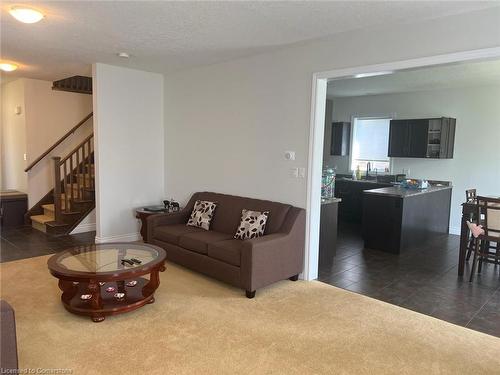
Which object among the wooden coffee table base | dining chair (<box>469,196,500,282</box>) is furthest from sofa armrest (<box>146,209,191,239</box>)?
dining chair (<box>469,196,500,282</box>)

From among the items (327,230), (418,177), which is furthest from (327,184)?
(418,177)

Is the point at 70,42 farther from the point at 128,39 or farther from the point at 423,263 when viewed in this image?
the point at 423,263

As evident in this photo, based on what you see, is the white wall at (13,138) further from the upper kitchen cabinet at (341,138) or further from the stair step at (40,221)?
the upper kitchen cabinet at (341,138)

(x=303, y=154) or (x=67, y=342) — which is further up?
(x=303, y=154)

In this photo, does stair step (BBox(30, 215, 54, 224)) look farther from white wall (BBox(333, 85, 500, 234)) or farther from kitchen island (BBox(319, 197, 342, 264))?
white wall (BBox(333, 85, 500, 234))

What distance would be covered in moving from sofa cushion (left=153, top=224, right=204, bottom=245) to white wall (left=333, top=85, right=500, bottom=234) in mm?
4790

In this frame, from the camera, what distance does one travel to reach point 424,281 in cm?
416

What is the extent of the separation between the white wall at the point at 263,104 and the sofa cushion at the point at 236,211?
150mm

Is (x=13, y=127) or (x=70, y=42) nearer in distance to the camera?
(x=70, y=42)

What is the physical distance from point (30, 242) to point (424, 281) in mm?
5432

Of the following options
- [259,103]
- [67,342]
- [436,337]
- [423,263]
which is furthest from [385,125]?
[67,342]

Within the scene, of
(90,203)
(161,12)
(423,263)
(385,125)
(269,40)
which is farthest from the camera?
(385,125)

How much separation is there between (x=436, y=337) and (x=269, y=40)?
316 centimetres

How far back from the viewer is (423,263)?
190 inches
